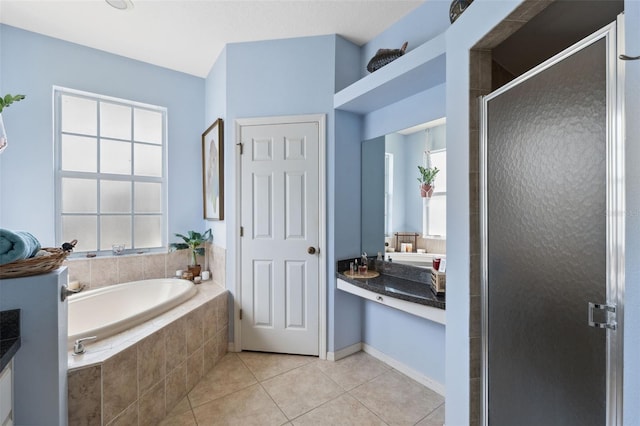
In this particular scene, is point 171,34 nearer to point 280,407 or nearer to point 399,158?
point 399,158

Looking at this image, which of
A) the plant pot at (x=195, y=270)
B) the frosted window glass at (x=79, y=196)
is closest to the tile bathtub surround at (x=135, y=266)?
the plant pot at (x=195, y=270)

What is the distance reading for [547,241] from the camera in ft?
3.05

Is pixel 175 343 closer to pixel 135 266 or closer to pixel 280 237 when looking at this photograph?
pixel 280 237

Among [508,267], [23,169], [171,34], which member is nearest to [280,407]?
[508,267]

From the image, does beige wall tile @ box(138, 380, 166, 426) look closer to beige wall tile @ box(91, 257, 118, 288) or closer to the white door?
the white door

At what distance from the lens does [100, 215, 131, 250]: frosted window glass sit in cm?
Answer: 266

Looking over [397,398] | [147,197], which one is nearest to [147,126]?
[147,197]

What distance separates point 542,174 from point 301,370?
6.80 ft

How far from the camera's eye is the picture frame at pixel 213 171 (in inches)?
100

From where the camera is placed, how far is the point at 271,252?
2381 millimetres

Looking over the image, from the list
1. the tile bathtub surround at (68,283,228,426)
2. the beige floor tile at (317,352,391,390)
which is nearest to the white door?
the beige floor tile at (317,352,391,390)

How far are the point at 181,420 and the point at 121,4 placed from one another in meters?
2.94

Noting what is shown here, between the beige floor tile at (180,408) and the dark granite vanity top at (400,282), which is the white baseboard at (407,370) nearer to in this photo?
the dark granite vanity top at (400,282)

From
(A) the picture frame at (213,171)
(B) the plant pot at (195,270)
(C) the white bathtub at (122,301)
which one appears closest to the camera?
(C) the white bathtub at (122,301)
